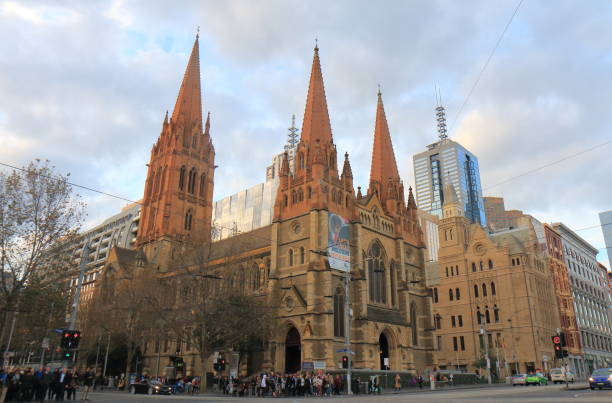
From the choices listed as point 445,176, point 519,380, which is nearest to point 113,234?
point 519,380

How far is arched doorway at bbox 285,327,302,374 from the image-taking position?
41.0 m

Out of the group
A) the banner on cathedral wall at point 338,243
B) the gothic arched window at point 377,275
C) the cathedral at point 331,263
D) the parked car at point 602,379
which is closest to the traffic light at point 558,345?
the parked car at point 602,379

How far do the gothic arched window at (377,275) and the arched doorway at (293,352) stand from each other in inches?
326

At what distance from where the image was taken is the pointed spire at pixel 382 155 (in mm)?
55031

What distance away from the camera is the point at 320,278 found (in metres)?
40.4

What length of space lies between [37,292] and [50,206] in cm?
558

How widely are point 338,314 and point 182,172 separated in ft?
127

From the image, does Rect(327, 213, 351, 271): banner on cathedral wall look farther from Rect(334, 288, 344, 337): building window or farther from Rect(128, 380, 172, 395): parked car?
Rect(128, 380, 172, 395): parked car

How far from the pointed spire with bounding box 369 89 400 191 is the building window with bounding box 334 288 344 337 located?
1669 cm

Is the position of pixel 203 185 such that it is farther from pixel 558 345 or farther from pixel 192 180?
pixel 558 345

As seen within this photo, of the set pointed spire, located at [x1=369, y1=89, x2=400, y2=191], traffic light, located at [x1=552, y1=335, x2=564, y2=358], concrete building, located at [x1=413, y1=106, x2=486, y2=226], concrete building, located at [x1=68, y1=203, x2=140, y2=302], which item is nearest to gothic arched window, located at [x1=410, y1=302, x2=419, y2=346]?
pointed spire, located at [x1=369, y1=89, x2=400, y2=191]

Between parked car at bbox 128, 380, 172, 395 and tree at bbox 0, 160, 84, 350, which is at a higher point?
tree at bbox 0, 160, 84, 350

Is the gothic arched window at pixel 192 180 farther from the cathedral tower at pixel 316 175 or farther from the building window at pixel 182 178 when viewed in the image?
the cathedral tower at pixel 316 175

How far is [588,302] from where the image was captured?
282 feet
